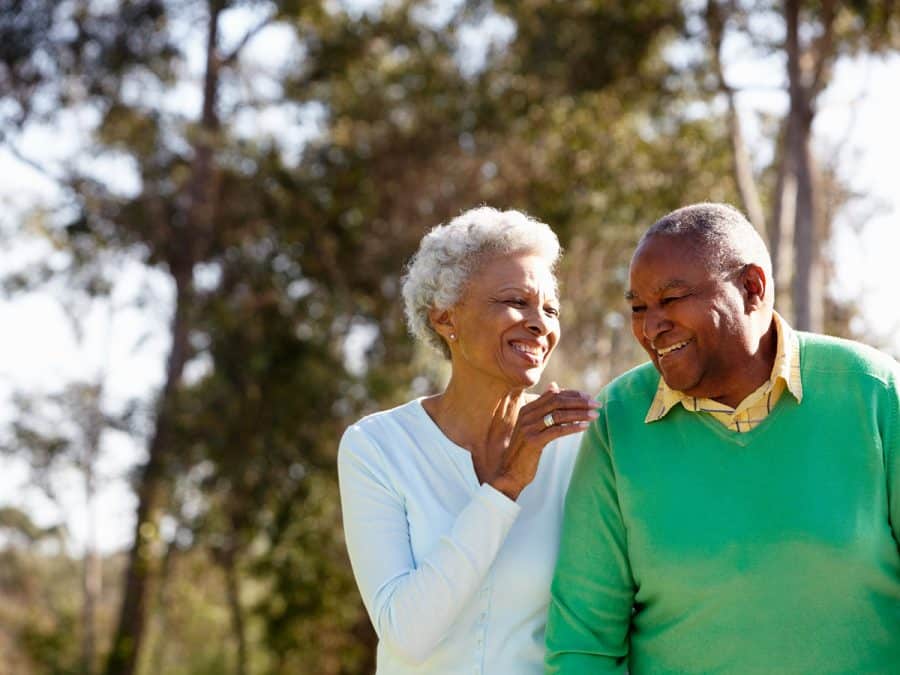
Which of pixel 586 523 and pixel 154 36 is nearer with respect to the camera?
pixel 586 523

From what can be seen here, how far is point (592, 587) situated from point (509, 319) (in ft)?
2.40

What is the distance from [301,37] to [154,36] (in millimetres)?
1878

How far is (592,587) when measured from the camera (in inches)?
114

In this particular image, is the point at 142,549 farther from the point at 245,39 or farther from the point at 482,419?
the point at 482,419

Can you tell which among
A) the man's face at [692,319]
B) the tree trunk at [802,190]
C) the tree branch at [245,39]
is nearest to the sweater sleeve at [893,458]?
the man's face at [692,319]

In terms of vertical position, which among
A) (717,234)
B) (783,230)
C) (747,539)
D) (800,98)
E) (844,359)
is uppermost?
(800,98)

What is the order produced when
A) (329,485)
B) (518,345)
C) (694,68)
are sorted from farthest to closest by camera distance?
(329,485) < (694,68) < (518,345)

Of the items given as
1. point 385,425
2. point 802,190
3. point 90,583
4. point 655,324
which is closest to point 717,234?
point 655,324

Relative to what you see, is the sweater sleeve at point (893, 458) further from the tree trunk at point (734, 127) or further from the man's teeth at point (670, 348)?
the tree trunk at point (734, 127)

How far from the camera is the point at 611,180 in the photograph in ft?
51.9

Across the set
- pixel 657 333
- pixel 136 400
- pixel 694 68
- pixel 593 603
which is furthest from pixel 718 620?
pixel 136 400

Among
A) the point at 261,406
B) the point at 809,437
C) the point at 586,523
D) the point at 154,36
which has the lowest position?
the point at 586,523

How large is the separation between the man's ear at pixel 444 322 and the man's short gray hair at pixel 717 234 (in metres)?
0.68

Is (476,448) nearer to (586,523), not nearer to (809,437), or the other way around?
(586,523)
